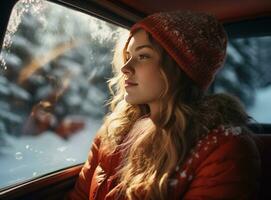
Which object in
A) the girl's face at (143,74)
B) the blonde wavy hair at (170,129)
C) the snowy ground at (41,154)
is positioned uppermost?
the girl's face at (143,74)

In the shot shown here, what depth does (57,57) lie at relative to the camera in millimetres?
1983

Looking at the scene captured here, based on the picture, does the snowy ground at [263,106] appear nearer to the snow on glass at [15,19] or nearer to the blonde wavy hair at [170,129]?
the blonde wavy hair at [170,129]

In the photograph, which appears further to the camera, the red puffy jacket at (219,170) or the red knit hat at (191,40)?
the red knit hat at (191,40)

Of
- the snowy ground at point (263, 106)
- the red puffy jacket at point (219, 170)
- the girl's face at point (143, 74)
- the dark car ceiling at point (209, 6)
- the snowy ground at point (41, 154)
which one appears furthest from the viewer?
the snowy ground at point (263, 106)

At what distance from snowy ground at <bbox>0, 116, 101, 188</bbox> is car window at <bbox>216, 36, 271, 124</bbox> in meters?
1.12

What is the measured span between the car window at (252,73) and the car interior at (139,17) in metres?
0.08

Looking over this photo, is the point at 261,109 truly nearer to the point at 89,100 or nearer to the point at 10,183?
the point at 89,100

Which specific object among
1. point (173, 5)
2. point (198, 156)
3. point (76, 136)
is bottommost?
point (76, 136)

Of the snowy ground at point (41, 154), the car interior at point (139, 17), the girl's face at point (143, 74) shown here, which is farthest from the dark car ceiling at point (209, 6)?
the snowy ground at point (41, 154)

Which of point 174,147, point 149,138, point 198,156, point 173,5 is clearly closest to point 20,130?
point 149,138

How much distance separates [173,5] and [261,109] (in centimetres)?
106

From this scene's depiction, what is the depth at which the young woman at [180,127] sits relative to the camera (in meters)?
1.42

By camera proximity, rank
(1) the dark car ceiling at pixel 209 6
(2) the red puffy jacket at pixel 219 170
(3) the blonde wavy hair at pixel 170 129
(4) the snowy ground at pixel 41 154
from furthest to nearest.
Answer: (1) the dark car ceiling at pixel 209 6 < (4) the snowy ground at pixel 41 154 < (3) the blonde wavy hair at pixel 170 129 < (2) the red puffy jacket at pixel 219 170

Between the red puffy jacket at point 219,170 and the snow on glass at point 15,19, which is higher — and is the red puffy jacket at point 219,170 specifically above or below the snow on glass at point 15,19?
below
